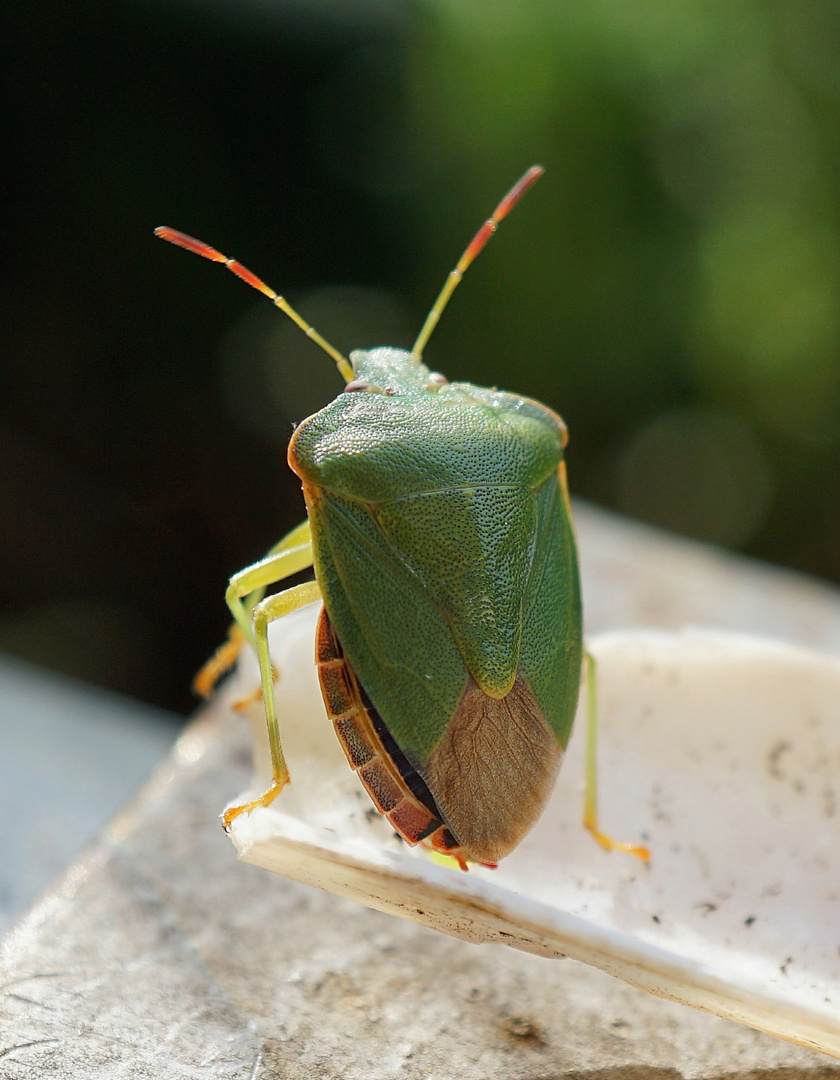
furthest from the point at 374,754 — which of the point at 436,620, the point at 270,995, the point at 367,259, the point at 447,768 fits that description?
the point at 367,259

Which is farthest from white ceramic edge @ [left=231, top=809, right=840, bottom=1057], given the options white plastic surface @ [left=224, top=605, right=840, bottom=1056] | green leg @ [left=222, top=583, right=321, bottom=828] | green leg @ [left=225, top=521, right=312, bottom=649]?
green leg @ [left=225, top=521, right=312, bottom=649]

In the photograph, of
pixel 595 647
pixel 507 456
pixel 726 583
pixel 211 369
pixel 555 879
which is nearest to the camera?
pixel 507 456

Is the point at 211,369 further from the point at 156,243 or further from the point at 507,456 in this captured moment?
the point at 507,456

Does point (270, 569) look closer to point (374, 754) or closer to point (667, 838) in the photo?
point (374, 754)

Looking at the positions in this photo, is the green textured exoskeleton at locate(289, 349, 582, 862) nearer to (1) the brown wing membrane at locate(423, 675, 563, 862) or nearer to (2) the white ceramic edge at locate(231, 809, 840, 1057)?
Result: (1) the brown wing membrane at locate(423, 675, 563, 862)

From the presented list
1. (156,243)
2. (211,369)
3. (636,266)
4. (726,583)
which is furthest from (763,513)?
(156,243)

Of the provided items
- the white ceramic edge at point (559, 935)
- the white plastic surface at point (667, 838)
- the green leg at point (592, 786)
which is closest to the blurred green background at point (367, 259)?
the white plastic surface at point (667, 838)
